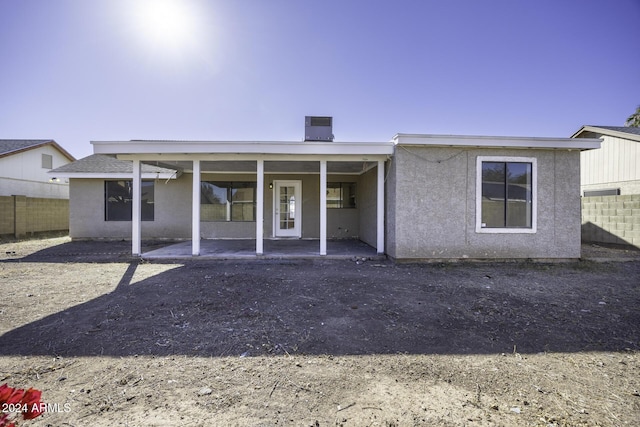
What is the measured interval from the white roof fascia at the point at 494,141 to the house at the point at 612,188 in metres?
4.34

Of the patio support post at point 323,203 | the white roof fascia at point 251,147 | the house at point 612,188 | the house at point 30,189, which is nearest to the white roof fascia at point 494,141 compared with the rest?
the white roof fascia at point 251,147

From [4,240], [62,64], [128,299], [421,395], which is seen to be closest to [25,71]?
[62,64]

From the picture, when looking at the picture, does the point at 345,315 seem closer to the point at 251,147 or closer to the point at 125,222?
the point at 251,147

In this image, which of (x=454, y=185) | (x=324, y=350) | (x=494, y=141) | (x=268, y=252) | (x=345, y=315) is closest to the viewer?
(x=324, y=350)

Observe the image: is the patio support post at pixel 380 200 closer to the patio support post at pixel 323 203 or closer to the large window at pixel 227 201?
the patio support post at pixel 323 203

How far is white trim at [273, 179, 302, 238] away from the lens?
11.3 meters

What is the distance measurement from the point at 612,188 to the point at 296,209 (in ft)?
41.8

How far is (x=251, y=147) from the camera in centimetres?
724

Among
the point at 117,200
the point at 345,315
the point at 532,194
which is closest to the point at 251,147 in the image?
the point at 345,315

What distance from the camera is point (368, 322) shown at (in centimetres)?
366

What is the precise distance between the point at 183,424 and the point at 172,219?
1037 cm

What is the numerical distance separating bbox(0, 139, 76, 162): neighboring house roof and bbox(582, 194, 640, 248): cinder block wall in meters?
25.7

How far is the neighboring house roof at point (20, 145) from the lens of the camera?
15.3 meters

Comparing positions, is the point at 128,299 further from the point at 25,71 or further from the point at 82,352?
the point at 25,71
